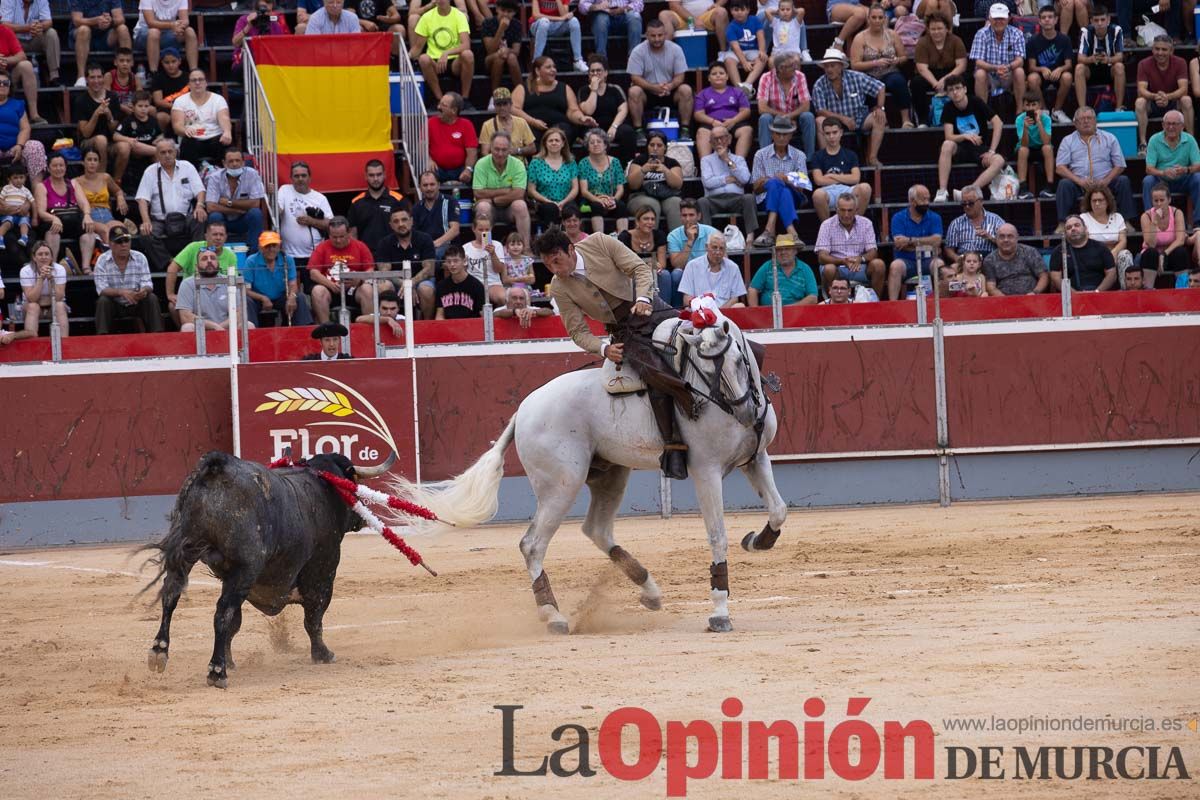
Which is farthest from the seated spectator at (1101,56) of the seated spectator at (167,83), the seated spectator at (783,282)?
the seated spectator at (167,83)

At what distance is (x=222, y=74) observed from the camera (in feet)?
69.2

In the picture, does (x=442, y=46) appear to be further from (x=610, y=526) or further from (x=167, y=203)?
(x=610, y=526)

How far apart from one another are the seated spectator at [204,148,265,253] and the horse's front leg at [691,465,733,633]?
9202 mm

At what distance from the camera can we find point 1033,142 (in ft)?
64.9

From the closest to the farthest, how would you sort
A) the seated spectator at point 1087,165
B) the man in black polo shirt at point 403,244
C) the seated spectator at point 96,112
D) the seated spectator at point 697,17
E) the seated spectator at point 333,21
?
1. the man in black polo shirt at point 403,244
2. the seated spectator at point 1087,165
3. the seated spectator at point 96,112
4. the seated spectator at point 333,21
5. the seated spectator at point 697,17

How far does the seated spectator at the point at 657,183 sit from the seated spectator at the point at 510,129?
1.26 m

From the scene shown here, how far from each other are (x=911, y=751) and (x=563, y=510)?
422 centimetres

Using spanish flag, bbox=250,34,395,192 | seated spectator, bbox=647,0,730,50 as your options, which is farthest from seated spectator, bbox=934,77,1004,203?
spanish flag, bbox=250,34,395,192

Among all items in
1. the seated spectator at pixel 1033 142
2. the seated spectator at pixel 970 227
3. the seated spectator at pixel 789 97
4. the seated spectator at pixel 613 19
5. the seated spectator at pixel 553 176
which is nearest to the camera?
A: the seated spectator at pixel 970 227

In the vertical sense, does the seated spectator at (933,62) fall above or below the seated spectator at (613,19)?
below

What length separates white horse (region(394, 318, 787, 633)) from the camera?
9.91 m

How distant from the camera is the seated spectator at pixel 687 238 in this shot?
54.4 ft

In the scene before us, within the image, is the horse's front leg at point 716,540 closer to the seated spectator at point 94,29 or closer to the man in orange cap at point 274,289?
the man in orange cap at point 274,289

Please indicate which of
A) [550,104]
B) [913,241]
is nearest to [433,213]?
[550,104]
